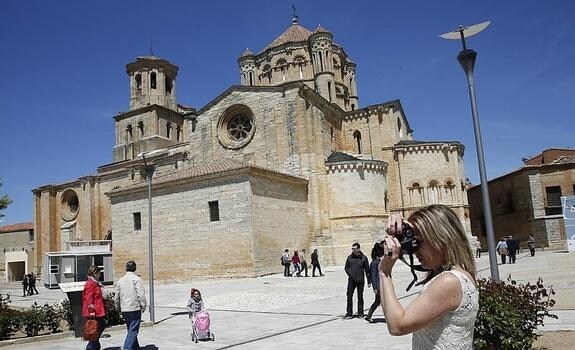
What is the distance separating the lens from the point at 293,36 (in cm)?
Answer: 4284

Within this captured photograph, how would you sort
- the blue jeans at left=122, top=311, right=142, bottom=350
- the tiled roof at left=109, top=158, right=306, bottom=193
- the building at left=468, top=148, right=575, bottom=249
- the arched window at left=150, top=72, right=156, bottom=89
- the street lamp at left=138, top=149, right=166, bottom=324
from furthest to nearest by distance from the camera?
the arched window at left=150, top=72, right=156, bottom=89 < the building at left=468, top=148, right=575, bottom=249 < the tiled roof at left=109, top=158, right=306, bottom=193 < the street lamp at left=138, top=149, right=166, bottom=324 < the blue jeans at left=122, top=311, right=142, bottom=350

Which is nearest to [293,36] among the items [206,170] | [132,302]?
[206,170]

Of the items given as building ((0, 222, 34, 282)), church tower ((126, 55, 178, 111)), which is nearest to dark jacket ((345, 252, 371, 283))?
church tower ((126, 55, 178, 111))

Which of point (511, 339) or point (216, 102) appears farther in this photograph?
point (216, 102)

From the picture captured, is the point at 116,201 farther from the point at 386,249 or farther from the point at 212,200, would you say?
the point at 386,249

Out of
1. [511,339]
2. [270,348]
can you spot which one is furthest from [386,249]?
[270,348]

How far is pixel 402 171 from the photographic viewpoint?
32.9 m

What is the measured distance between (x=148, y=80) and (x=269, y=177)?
77.7 feet

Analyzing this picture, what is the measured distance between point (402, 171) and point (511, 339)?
93.8 ft

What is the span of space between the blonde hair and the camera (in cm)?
4

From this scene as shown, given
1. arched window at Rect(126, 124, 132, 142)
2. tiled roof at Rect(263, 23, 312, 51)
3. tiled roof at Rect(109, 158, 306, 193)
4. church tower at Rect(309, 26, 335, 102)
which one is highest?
tiled roof at Rect(263, 23, 312, 51)

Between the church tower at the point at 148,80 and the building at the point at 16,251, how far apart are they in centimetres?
1784

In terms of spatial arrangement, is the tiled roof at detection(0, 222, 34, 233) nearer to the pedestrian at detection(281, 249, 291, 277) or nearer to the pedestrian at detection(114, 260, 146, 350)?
the pedestrian at detection(281, 249, 291, 277)

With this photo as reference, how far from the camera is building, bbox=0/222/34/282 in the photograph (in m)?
46.0
